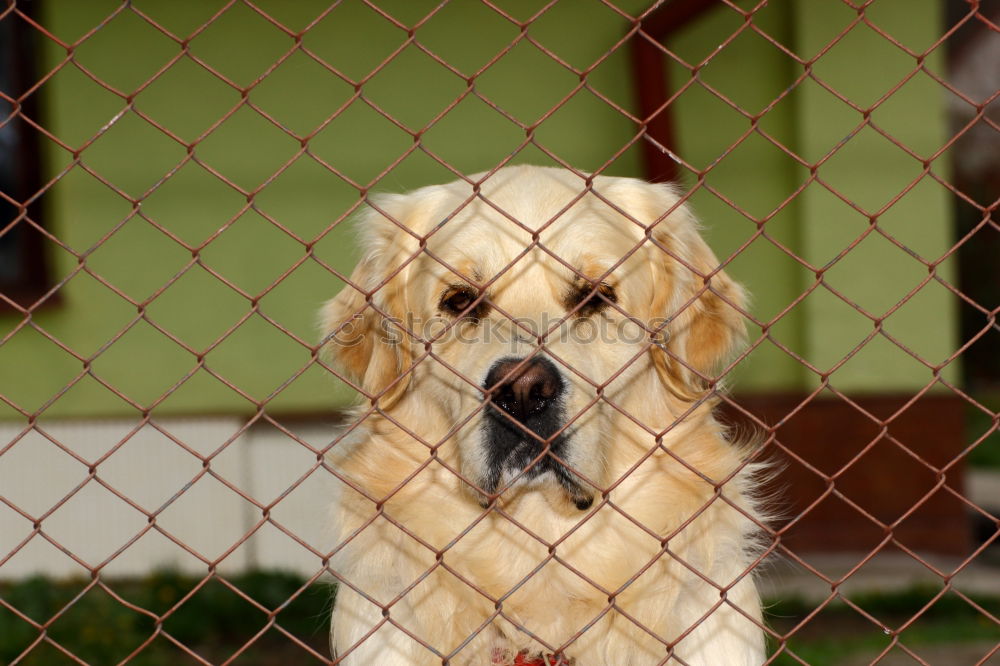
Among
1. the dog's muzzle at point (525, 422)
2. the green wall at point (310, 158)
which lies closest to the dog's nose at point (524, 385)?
the dog's muzzle at point (525, 422)

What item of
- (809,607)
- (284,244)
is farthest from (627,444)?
(284,244)

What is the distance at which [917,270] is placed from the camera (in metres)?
6.45

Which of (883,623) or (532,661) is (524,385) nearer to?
(532,661)

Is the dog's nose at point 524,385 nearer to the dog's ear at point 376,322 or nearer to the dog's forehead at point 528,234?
the dog's forehead at point 528,234

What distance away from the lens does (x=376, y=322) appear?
3.26 metres

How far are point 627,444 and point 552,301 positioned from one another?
474 millimetres

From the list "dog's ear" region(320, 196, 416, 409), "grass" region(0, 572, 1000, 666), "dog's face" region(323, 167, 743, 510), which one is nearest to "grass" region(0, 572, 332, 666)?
"grass" region(0, 572, 1000, 666)

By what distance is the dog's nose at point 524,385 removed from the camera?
2.48m

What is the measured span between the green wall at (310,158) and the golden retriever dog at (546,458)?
331 centimetres

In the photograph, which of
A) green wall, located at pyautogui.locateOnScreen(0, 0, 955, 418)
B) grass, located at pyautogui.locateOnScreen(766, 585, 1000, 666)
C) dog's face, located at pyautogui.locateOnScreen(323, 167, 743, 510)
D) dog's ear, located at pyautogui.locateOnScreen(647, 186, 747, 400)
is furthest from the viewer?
green wall, located at pyautogui.locateOnScreen(0, 0, 955, 418)

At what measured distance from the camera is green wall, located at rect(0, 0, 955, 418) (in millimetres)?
6375

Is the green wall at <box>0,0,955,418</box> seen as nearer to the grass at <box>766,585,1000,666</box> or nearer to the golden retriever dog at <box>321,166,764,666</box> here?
the grass at <box>766,585,1000,666</box>

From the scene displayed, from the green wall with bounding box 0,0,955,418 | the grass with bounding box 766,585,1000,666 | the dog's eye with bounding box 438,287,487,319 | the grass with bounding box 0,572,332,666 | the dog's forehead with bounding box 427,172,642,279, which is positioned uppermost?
the dog's forehead with bounding box 427,172,642,279

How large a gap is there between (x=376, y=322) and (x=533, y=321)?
623mm
